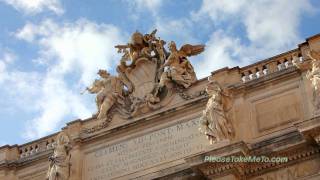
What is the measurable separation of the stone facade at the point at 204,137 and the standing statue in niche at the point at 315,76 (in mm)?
138

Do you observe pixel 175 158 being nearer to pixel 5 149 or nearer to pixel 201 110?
pixel 201 110

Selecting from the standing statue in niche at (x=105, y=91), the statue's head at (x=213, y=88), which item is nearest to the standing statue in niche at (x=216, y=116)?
the statue's head at (x=213, y=88)

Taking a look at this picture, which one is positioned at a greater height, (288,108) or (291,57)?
(291,57)

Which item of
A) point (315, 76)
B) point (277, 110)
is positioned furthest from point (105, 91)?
point (315, 76)

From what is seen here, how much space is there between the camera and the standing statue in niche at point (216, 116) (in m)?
15.9

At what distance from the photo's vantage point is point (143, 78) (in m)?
18.5

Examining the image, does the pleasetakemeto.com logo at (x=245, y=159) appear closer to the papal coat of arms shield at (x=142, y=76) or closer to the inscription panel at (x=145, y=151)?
the inscription panel at (x=145, y=151)

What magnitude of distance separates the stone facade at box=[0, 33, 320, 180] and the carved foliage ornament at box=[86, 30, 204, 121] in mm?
111

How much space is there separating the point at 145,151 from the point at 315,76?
4289mm

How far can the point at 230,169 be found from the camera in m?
15.2

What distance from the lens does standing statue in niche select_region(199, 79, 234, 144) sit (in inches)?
626

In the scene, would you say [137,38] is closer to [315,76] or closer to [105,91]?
[105,91]

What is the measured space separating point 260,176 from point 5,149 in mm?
7152

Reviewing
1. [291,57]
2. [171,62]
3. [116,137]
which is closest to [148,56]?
[171,62]
